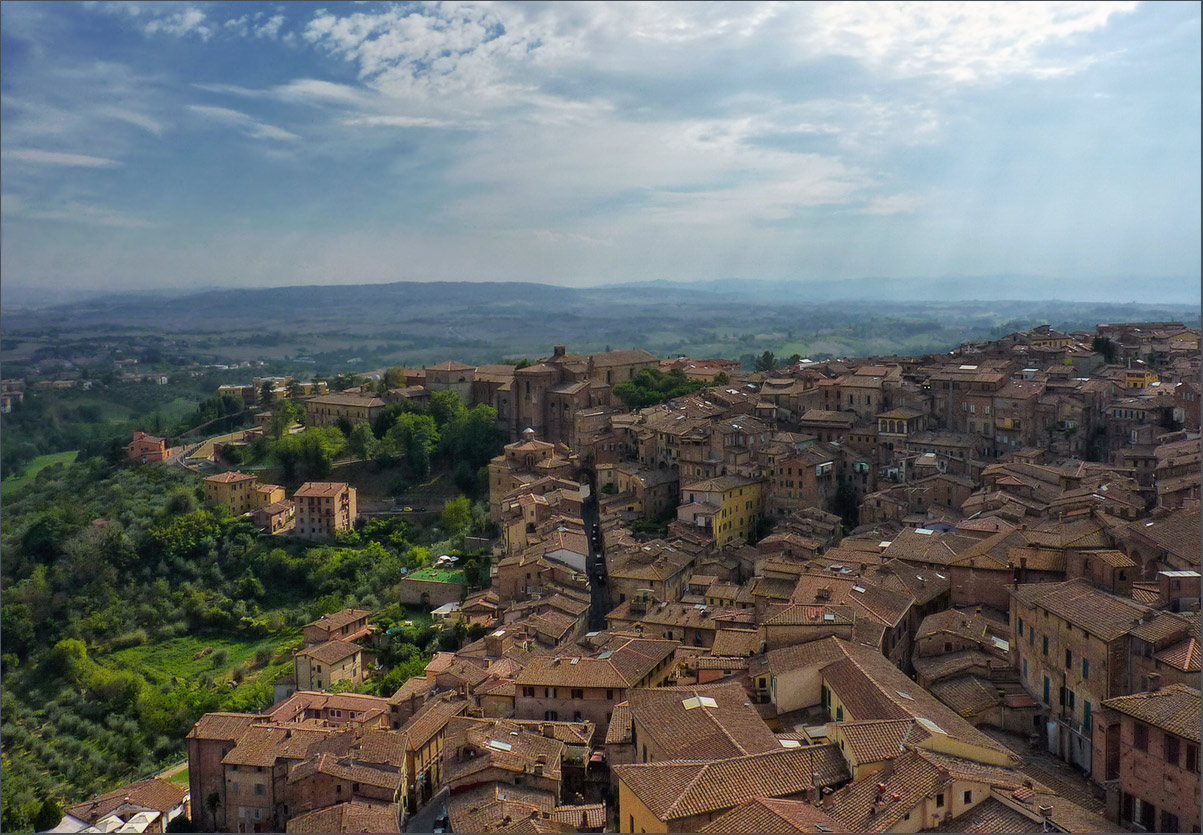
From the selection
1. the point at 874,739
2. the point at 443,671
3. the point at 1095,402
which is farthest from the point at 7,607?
the point at 1095,402

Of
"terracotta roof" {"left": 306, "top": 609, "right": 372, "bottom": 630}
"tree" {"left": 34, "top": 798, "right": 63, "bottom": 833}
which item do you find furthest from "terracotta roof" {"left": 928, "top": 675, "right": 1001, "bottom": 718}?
"tree" {"left": 34, "top": 798, "right": 63, "bottom": 833}

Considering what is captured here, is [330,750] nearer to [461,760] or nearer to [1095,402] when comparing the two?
[461,760]

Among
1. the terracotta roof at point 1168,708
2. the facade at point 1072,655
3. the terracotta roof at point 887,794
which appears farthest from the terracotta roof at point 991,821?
the facade at point 1072,655

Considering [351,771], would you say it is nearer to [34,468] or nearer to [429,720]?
[429,720]

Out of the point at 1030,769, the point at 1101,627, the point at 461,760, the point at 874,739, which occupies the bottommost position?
the point at 461,760

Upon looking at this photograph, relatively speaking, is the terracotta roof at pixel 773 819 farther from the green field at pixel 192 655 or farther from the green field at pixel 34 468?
the green field at pixel 34 468

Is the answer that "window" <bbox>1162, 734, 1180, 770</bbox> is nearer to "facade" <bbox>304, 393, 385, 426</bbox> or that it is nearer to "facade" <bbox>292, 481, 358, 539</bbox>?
"facade" <bbox>292, 481, 358, 539</bbox>
